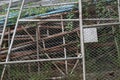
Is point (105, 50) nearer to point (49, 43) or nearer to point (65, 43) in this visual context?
point (65, 43)

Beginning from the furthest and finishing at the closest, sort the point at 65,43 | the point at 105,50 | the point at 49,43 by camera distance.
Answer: the point at 49,43 → the point at 65,43 → the point at 105,50

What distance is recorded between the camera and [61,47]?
8344 millimetres

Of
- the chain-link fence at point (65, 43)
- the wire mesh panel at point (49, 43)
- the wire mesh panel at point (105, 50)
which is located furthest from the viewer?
the wire mesh panel at point (49, 43)

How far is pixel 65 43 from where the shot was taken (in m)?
8.31

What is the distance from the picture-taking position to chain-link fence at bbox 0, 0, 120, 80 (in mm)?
7117

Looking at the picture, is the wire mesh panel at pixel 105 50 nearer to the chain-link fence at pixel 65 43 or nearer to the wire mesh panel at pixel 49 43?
the chain-link fence at pixel 65 43

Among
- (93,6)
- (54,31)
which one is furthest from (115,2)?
(54,31)

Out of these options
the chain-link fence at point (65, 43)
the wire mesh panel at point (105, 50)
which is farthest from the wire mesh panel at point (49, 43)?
the wire mesh panel at point (105, 50)

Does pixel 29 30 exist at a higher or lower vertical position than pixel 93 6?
lower

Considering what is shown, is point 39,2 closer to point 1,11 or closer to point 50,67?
point 1,11

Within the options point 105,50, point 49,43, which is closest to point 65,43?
point 49,43

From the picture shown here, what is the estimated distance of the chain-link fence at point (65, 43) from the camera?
712 centimetres

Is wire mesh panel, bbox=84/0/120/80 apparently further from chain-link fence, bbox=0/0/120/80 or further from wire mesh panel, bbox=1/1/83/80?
wire mesh panel, bbox=1/1/83/80

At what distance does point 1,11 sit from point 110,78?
16.6 ft
